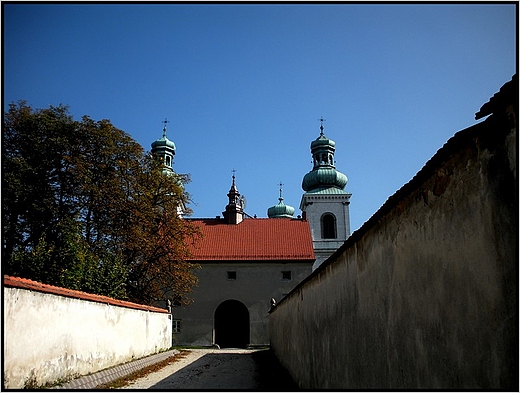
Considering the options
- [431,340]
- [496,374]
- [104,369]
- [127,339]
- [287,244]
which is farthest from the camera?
[287,244]

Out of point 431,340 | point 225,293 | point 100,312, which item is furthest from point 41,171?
point 431,340

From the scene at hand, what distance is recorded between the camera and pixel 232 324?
1281 inches

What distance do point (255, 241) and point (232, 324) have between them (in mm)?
6282

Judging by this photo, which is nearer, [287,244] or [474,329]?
[474,329]

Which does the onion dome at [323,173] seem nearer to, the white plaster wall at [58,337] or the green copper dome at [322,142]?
the green copper dome at [322,142]

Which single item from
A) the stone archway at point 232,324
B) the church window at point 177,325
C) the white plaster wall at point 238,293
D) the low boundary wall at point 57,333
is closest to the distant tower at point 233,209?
the white plaster wall at point 238,293

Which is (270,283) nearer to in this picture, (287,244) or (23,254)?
(287,244)

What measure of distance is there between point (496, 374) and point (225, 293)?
1185 inches

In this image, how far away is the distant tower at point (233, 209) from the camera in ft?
126

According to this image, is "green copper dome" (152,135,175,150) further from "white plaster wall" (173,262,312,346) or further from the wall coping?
the wall coping

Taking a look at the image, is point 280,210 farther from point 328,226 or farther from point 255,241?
point 255,241

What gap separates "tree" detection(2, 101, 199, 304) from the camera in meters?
20.9

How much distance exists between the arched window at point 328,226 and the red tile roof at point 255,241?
8429 millimetres

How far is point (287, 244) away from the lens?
3459cm
